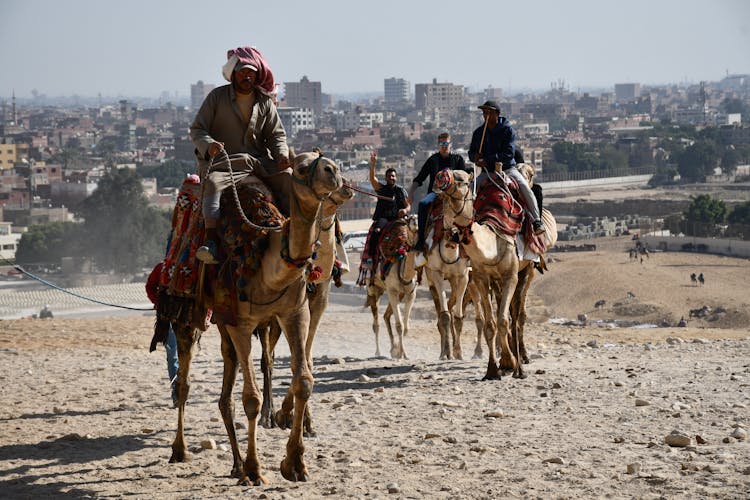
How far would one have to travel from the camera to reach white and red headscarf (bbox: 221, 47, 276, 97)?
866 centimetres

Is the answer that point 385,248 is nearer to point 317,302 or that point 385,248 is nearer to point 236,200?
point 317,302

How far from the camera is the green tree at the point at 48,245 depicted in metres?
83.2

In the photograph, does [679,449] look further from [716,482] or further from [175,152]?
[175,152]

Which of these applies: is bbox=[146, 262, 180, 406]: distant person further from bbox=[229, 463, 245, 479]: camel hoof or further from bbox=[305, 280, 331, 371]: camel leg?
bbox=[229, 463, 245, 479]: camel hoof

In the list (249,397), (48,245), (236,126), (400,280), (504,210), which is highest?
(236,126)

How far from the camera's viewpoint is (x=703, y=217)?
7831cm

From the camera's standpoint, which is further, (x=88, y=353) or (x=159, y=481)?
(x=88, y=353)

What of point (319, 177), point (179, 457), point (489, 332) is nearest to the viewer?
point (319, 177)

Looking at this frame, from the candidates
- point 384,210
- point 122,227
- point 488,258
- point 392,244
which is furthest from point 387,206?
point 122,227

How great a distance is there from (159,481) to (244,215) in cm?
180

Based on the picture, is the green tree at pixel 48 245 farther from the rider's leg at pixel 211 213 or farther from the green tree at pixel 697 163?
the green tree at pixel 697 163

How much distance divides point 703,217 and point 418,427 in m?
71.7

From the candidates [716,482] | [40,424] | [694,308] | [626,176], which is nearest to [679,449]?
[716,482]

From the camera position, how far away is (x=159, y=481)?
Answer: 26.6 feet
